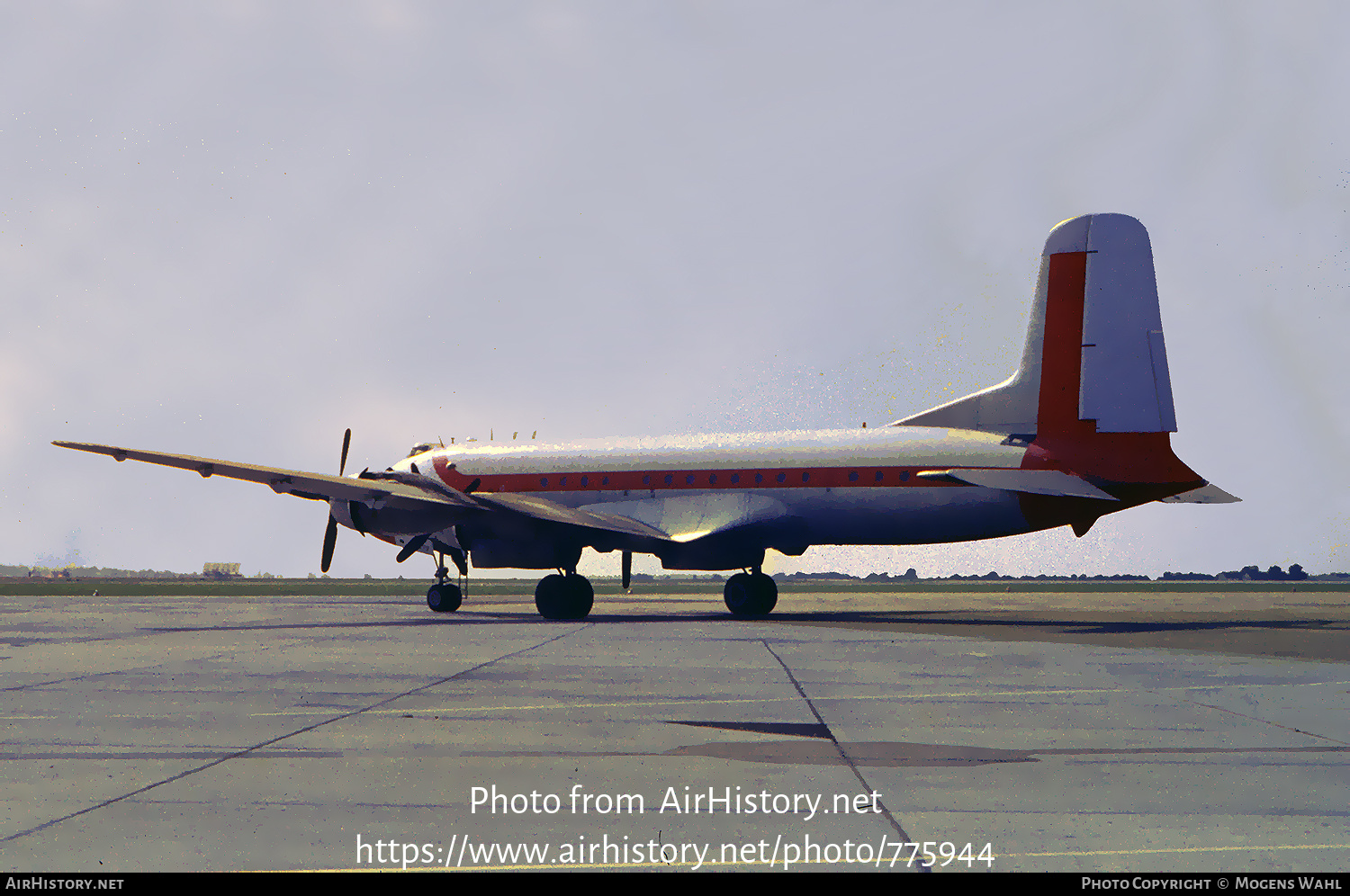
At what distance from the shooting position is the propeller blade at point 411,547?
3155 cm

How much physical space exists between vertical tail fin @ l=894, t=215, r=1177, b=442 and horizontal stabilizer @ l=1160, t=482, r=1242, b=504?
1917 millimetres

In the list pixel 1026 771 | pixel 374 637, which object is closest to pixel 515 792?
pixel 1026 771

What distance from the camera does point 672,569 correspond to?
33156 mm

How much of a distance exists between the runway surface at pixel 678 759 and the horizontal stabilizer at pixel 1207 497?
349 inches

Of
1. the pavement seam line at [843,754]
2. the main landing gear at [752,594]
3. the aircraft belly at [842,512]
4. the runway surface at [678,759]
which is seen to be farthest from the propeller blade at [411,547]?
the pavement seam line at [843,754]

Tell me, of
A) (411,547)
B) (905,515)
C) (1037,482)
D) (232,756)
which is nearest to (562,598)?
(411,547)

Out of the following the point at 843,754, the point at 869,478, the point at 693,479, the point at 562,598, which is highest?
the point at 869,478

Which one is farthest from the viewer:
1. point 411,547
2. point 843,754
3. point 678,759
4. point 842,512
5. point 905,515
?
point 411,547

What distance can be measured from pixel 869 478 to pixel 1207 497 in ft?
28.0

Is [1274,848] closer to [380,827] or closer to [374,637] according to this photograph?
[380,827]

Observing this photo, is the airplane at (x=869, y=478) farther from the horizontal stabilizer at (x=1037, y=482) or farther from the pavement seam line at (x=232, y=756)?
the pavement seam line at (x=232, y=756)

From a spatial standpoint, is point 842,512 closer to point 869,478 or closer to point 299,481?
point 869,478

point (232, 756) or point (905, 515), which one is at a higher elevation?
point (905, 515)

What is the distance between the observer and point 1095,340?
91.4ft
